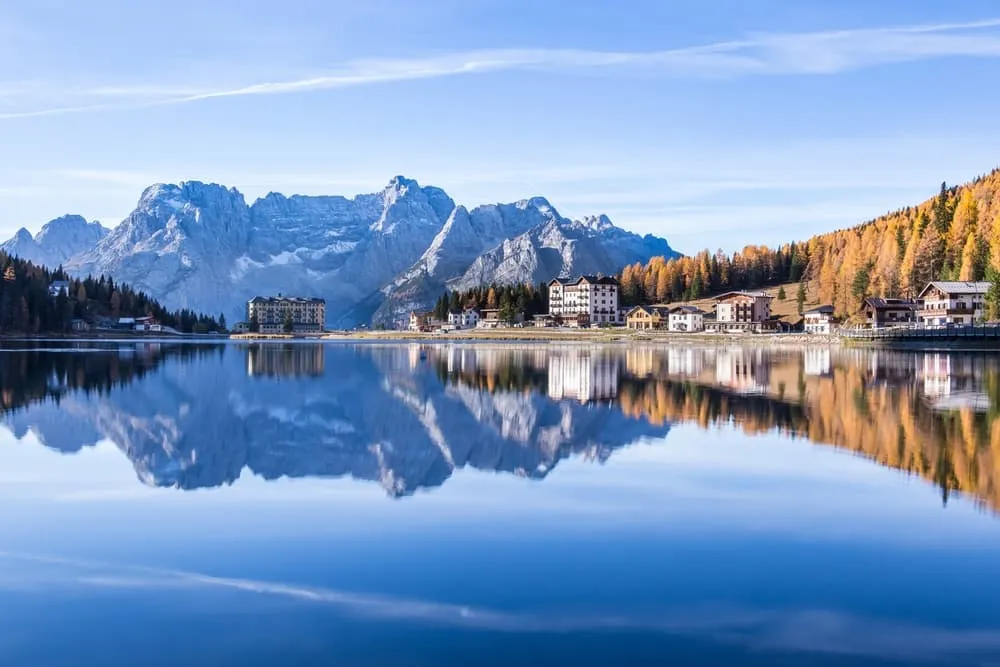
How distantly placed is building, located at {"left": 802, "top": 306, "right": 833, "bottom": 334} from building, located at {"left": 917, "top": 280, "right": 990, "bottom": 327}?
2799cm

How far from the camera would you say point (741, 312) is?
17475cm

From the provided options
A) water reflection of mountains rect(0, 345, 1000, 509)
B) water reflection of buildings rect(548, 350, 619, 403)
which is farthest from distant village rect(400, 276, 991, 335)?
water reflection of mountains rect(0, 345, 1000, 509)

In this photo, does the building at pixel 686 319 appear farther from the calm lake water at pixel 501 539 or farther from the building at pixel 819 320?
the calm lake water at pixel 501 539

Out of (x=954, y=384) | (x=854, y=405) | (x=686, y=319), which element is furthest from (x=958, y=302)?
(x=854, y=405)

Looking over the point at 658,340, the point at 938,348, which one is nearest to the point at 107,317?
the point at 658,340

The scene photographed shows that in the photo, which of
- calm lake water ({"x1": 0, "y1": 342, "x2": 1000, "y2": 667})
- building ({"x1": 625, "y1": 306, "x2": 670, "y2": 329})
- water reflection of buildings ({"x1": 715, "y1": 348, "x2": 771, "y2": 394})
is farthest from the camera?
building ({"x1": 625, "y1": 306, "x2": 670, "y2": 329})

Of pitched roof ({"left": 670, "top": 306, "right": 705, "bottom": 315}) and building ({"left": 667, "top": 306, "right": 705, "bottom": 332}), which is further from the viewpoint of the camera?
pitched roof ({"left": 670, "top": 306, "right": 705, "bottom": 315})

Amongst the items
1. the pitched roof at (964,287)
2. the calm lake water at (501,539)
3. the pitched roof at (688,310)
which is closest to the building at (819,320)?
the pitched roof at (688,310)

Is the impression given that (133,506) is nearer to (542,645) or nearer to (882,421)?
(542,645)

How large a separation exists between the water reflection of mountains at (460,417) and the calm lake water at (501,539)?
8.8 inches

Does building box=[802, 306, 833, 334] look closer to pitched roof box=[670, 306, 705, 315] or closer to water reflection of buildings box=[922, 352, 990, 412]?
pitched roof box=[670, 306, 705, 315]

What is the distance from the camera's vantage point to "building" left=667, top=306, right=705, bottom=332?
175 metres

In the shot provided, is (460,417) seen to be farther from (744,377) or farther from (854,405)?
(744,377)

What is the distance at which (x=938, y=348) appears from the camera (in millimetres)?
92938
